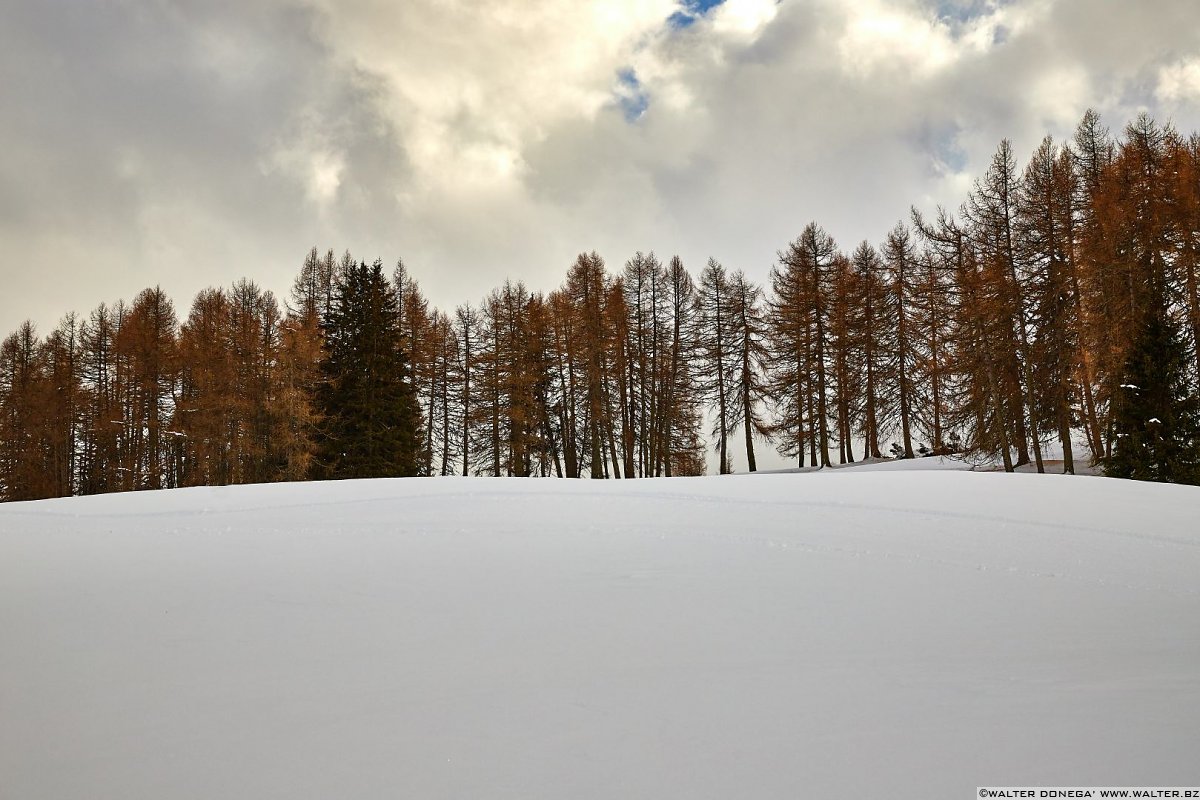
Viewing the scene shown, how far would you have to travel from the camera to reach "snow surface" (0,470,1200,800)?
292 cm

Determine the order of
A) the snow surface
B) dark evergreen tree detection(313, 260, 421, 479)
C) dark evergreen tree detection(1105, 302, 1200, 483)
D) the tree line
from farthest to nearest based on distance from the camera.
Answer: dark evergreen tree detection(313, 260, 421, 479)
the tree line
dark evergreen tree detection(1105, 302, 1200, 483)
the snow surface

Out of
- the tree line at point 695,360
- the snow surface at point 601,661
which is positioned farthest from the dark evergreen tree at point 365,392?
the snow surface at point 601,661

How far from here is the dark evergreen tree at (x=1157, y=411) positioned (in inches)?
626

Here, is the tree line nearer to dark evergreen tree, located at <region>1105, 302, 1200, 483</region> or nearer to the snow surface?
dark evergreen tree, located at <region>1105, 302, 1200, 483</region>

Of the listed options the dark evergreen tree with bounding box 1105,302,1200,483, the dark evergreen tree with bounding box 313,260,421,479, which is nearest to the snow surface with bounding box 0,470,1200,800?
the dark evergreen tree with bounding box 1105,302,1200,483

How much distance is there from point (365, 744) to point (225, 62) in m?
18.2

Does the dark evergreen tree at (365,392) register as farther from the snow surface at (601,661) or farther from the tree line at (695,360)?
the snow surface at (601,661)

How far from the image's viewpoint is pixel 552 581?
222 inches

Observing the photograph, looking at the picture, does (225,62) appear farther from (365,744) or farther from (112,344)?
(112,344)

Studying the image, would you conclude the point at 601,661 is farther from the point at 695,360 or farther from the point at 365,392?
the point at 695,360

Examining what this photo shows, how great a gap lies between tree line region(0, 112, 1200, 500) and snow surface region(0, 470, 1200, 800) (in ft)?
49.0

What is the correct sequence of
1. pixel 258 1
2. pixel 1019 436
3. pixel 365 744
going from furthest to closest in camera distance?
1. pixel 1019 436
2. pixel 258 1
3. pixel 365 744

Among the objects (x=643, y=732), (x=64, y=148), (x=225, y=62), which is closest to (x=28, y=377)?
A: (x=64, y=148)

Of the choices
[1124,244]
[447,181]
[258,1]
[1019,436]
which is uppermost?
[258,1]
